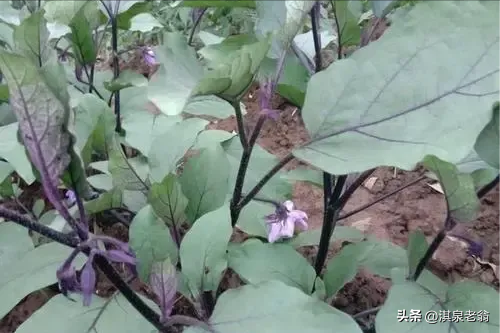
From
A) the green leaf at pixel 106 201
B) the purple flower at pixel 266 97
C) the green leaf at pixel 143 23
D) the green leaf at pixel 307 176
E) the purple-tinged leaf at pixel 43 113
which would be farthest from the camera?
the green leaf at pixel 143 23

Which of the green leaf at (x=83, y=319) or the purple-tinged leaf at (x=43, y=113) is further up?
the purple-tinged leaf at (x=43, y=113)

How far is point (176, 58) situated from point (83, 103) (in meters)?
0.44

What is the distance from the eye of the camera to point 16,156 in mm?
1116

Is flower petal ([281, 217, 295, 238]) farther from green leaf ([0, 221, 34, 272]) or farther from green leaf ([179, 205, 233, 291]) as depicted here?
green leaf ([0, 221, 34, 272])

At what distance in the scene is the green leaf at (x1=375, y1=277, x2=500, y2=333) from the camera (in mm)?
883

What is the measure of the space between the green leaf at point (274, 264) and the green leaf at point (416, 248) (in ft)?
0.51

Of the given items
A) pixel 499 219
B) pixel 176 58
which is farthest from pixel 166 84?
pixel 499 219

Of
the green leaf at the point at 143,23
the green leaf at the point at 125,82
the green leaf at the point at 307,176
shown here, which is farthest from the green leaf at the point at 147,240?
the green leaf at the point at 143,23

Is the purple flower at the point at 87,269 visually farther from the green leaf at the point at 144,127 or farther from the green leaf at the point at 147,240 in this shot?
the green leaf at the point at 144,127

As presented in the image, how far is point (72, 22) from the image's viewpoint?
1152 mm

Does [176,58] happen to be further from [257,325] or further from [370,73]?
[257,325]

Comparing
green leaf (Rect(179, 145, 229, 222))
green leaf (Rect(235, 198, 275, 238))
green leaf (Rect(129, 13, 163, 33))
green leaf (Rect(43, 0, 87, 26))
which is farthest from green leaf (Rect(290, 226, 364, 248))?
green leaf (Rect(129, 13, 163, 33))

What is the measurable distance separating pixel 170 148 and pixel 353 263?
0.37 meters

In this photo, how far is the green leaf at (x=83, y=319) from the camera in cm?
97
